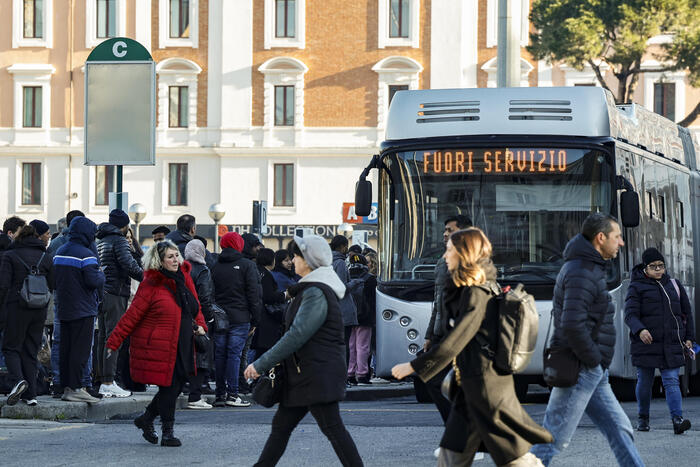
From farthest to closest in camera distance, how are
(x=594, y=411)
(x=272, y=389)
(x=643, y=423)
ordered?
(x=643, y=423), (x=594, y=411), (x=272, y=389)

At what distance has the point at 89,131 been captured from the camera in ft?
49.9

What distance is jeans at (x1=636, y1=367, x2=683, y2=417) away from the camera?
1186 cm

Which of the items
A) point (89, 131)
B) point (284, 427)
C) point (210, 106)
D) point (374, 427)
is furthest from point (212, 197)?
point (284, 427)

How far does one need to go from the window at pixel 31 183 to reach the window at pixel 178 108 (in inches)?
212

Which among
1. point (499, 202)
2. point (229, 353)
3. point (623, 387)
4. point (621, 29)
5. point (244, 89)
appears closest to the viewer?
point (499, 202)

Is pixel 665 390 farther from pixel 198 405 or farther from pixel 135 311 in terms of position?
pixel 198 405

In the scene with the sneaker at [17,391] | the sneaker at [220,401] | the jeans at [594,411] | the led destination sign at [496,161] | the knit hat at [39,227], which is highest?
the led destination sign at [496,161]

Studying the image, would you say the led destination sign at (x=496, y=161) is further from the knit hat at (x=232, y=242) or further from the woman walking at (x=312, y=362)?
the woman walking at (x=312, y=362)

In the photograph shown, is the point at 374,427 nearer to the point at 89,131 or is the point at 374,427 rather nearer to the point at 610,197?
the point at 610,197

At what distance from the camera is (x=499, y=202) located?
1366 cm

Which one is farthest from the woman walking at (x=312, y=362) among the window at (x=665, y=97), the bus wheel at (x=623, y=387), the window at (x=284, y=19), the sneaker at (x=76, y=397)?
the window at (x=665, y=97)

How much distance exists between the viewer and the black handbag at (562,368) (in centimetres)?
796

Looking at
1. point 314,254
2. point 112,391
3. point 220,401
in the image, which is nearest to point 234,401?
point 220,401

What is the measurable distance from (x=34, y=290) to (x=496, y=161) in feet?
15.3
